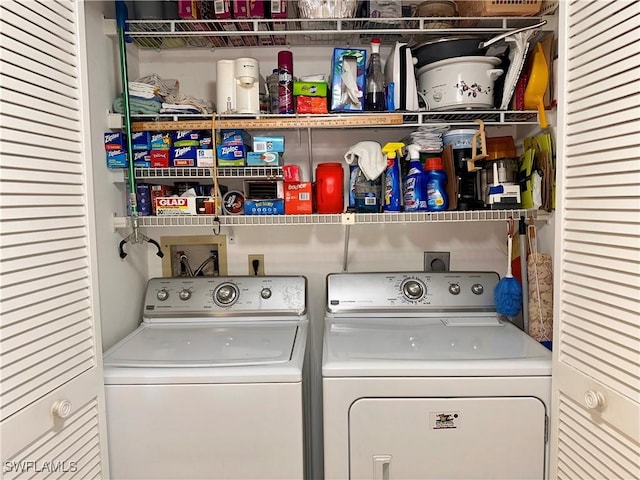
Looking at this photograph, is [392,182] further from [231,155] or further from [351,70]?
[231,155]

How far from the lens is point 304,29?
1.90 meters

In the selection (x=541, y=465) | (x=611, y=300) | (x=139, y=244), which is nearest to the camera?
(x=611, y=300)

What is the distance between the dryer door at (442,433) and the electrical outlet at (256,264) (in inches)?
38.4

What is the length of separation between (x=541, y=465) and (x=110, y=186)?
6.25 feet

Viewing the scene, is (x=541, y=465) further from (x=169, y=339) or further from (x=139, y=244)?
(x=139, y=244)

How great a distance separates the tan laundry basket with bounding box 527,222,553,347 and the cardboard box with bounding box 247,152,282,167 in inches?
44.5

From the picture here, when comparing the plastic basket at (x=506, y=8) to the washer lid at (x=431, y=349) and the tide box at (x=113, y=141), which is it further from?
the tide box at (x=113, y=141)

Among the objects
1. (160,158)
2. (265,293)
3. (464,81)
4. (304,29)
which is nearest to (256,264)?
(265,293)

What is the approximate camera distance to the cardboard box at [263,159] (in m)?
1.85

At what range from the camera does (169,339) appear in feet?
5.78

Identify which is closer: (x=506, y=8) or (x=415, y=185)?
(x=506, y=8)

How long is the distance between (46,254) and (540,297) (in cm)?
172

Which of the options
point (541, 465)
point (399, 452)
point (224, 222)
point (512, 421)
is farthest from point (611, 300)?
point (224, 222)

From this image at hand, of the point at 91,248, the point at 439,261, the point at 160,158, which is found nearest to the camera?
the point at 91,248
